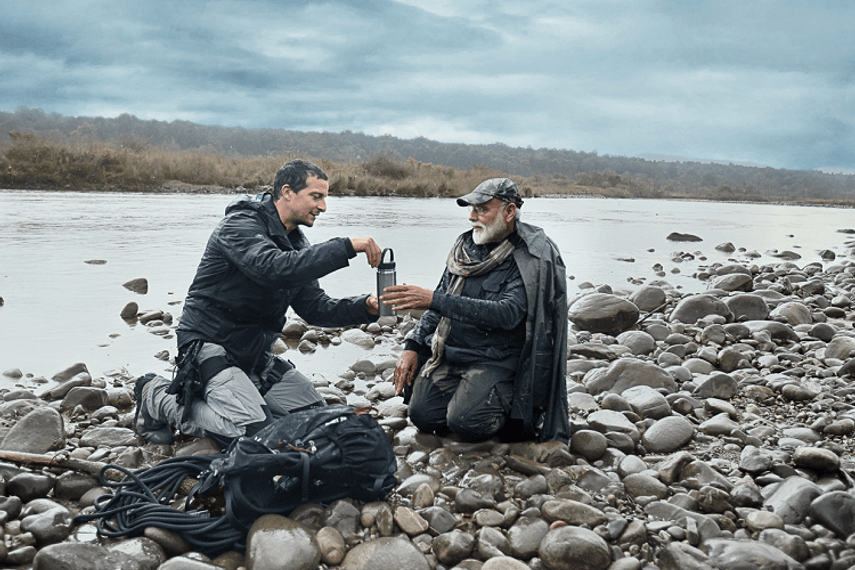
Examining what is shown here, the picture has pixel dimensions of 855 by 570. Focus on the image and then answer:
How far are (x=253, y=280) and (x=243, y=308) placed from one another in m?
0.20

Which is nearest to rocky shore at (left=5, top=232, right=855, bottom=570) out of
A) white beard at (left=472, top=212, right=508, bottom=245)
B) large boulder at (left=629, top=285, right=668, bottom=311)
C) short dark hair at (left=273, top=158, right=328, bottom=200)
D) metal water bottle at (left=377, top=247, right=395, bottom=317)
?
metal water bottle at (left=377, top=247, right=395, bottom=317)

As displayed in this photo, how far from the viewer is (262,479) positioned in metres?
2.48

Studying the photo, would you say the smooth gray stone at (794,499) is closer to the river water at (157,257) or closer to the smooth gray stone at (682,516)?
the smooth gray stone at (682,516)

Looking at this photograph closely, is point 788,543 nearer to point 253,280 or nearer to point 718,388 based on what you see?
point 718,388

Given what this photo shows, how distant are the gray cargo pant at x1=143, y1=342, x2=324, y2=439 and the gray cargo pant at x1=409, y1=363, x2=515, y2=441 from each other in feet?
2.61

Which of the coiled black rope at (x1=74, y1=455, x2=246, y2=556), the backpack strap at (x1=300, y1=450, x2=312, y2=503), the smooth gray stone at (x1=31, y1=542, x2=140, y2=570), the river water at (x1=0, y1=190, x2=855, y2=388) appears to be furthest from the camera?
the river water at (x1=0, y1=190, x2=855, y2=388)

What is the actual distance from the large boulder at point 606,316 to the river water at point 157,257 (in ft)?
6.53

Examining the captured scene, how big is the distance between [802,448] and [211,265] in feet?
10.1

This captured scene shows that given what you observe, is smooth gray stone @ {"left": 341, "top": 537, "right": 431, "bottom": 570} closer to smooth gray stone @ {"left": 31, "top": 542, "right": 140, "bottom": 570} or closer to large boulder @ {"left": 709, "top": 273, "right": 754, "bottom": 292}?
smooth gray stone @ {"left": 31, "top": 542, "right": 140, "bottom": 570}

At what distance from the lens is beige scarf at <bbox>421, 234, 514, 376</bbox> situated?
134 inches

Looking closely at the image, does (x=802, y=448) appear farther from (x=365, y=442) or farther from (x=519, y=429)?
(x=365, y=442)

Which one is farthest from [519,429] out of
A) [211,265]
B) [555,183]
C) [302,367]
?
[555,183]

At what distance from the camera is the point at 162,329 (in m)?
6.06

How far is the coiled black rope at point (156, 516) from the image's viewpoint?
7.79 ft
